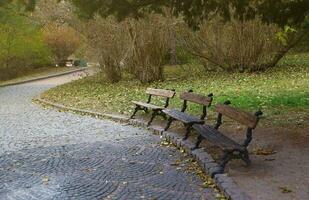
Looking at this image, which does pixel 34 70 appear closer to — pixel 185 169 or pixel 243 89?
pixel 243 89

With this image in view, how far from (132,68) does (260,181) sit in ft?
53.1

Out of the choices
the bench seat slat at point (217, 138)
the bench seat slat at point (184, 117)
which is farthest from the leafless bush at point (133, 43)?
the bench seat slat at point (217, 138)

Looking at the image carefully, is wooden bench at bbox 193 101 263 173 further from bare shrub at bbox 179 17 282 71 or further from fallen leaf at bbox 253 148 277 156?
bare shrub at bbox 179 17 282 71

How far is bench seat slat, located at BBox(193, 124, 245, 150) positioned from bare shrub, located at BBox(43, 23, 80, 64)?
33512 millimetres

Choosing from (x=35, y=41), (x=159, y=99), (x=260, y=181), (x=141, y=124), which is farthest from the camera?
(x=35, y=41)

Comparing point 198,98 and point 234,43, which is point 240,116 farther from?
point 234,43

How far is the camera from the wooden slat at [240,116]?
687cm

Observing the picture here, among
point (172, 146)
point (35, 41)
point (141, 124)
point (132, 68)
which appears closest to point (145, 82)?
point (132, 68)

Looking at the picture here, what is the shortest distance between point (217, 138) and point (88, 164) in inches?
78.5

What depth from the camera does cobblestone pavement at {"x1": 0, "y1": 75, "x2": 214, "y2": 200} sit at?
21.2 ft

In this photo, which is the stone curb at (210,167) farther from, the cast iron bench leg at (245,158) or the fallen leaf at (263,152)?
the fallen leaf at (263,152)

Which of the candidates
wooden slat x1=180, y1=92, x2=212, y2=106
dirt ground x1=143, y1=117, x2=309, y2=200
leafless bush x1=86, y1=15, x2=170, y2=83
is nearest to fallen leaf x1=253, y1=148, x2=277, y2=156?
dirt ground x1=143, y1=117, x2=309, y2=200

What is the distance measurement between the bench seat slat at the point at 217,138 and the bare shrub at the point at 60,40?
33.5 m

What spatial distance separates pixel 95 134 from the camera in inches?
434
